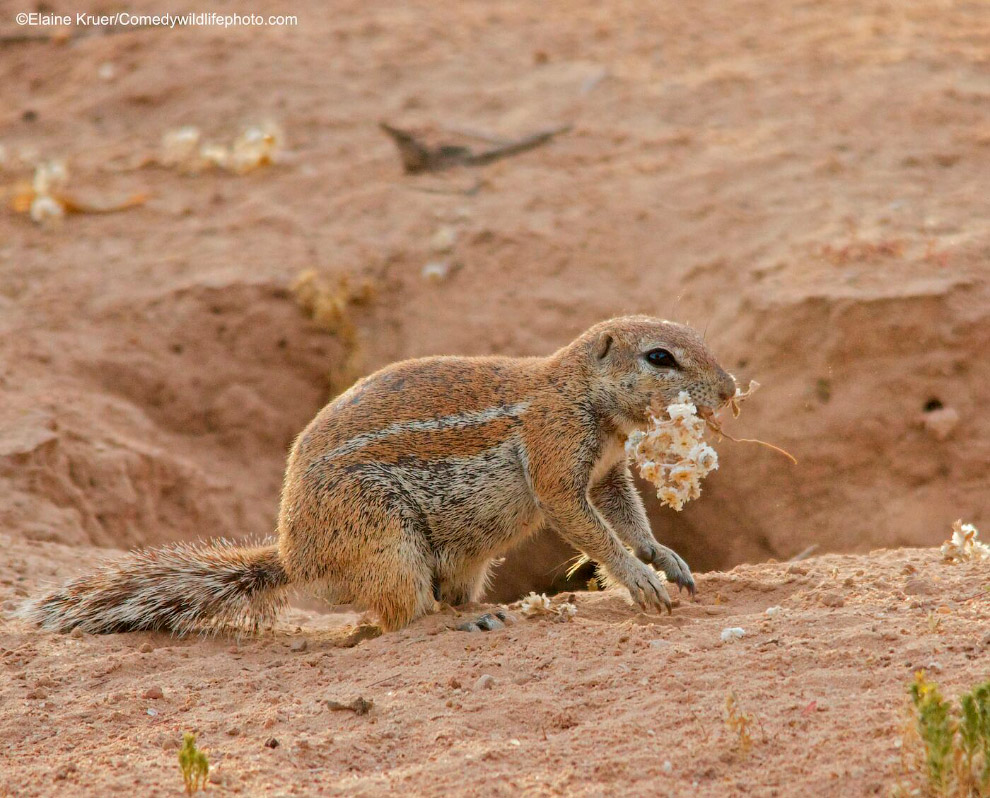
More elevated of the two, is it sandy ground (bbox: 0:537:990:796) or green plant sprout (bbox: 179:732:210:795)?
green plant sprout (bbox: 179:732:210:795)

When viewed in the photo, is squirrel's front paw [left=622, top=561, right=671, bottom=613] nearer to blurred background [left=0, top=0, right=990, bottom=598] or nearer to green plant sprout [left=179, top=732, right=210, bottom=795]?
green plant sprout [left=179, top=732, right=210, bottom=795]

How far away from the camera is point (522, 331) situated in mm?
8211

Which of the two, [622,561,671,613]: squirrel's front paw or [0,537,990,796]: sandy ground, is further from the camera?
[622,561,671,613]: squirrel's front paw

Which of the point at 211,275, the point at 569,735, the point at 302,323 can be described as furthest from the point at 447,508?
the point at 211,275

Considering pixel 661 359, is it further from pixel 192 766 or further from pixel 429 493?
pixel 192 766

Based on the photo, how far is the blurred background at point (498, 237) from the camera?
7.45 metres

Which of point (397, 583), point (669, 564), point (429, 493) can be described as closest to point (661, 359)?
point (669, 564)

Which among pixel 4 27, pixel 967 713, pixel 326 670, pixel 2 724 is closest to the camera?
pixel 967 713

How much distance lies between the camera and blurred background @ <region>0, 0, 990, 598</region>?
745 cm

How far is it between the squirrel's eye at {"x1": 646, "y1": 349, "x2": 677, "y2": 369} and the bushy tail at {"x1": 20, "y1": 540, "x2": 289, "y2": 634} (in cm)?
208

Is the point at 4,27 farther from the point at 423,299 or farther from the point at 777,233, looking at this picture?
the point at 777,233

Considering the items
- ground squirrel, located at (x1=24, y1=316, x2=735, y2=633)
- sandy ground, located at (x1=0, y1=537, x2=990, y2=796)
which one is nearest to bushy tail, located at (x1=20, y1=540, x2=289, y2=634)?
ground squirrel, located at (x1=24, y1=316, x2=735, y2=633)

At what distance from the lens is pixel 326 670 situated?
4.90 meters

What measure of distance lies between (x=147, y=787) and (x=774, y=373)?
5077 mm
